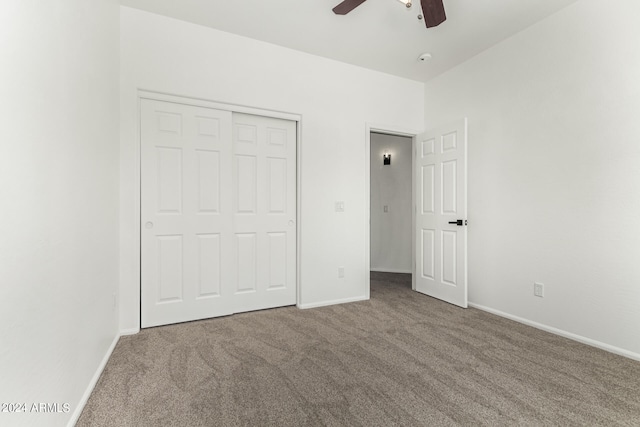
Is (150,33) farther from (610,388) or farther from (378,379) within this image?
(610,388)

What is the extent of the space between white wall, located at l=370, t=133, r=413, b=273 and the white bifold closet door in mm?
2492

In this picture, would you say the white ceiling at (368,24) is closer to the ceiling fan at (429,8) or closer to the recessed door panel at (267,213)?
the ceiling fan at (429,8)

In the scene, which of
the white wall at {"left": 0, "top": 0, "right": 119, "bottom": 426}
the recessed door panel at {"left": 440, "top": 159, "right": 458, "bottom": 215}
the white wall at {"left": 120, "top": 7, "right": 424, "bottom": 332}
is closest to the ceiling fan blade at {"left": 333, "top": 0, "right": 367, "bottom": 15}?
the white wall at {"left": 120, "top": 7, "right": 424, "bottom": 332}

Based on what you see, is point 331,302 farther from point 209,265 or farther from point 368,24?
point 368,24

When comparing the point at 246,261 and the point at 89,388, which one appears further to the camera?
the point at 246,261

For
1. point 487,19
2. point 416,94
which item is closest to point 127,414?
point 487,19

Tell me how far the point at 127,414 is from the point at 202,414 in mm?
376

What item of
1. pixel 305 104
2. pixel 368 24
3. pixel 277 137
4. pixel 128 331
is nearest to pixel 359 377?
pixel 128 331

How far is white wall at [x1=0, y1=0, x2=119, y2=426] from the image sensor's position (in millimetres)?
952

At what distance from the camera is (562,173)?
2512 millimetres

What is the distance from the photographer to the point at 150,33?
2545mm

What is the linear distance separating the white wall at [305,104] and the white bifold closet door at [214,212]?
134mm

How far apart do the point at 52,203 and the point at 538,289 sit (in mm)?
3513

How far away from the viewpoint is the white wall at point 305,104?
2.49m
